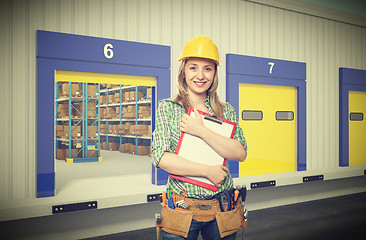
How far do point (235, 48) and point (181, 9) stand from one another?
102 centimetres

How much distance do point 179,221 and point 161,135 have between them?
0.40 metres

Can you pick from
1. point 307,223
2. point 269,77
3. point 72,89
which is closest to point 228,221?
point 307,223

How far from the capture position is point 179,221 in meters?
1.51

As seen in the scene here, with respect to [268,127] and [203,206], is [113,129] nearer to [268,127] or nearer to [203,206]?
[268,127]

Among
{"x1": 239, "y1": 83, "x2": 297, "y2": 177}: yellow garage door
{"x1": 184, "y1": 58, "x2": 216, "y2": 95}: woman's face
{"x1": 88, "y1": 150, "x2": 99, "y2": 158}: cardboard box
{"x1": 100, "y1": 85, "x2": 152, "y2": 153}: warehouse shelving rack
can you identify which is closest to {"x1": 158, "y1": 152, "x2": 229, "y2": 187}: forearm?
{"x1": 184, "y1": 58, "x2": 216, "y2": 95}: woman's face

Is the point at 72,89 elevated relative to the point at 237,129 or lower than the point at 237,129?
elevated

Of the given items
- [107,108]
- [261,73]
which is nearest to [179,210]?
[261,73]

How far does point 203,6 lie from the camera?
4668 mm

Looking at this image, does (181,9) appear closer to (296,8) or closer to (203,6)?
(203,6)

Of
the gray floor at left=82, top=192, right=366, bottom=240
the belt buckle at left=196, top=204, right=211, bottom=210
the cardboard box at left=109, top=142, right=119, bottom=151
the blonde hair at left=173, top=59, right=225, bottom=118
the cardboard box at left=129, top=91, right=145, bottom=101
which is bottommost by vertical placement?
the gray floor at left=82, top=192, right=366, bottom=240

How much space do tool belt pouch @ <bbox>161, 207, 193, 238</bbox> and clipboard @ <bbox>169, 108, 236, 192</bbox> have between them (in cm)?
17

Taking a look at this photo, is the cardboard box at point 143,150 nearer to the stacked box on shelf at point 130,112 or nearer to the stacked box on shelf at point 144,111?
the stacked box on shelf at point 144,111

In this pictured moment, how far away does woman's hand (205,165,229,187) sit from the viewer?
4.68 feet

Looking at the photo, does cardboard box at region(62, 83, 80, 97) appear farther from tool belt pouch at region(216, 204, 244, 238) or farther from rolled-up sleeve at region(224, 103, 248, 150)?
tool belt pouch at region(216, 204, 244, 238)
